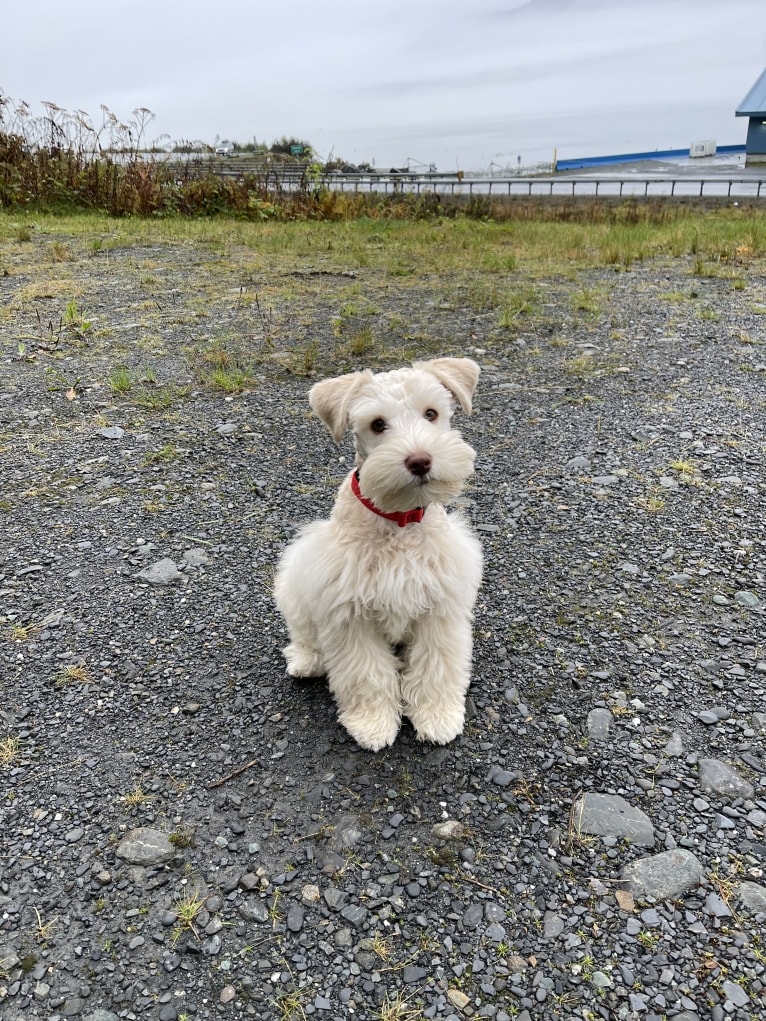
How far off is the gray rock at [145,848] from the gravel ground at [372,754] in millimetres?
11

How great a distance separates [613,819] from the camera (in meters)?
2.61

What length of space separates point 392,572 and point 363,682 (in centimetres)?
59

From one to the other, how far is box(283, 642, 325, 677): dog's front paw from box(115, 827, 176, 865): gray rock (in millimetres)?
1024

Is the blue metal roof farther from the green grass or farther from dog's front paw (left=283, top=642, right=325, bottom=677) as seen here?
dog's front paw (left=283, top=642, right=325, bottom=677)

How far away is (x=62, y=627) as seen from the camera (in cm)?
374

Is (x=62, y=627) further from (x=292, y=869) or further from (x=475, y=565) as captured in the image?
(x=475, y=565)

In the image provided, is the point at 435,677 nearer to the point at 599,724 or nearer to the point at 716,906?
the point at 599,724

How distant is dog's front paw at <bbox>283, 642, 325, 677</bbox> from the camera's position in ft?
11.1

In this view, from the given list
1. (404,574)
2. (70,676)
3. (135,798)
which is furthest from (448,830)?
(70,676)

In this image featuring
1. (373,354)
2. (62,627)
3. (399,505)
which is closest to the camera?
(399,505)

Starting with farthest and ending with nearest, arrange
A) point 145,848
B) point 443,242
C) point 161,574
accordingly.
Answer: point 443,242 → point 161,574 → point 145,848

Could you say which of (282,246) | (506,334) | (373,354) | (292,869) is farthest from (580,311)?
(292,869)

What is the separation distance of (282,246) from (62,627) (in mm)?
12063

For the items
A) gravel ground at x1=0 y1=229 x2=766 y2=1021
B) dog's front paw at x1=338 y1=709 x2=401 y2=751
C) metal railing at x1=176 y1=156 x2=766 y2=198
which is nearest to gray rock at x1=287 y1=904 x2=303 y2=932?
gravel ground at x1=0 y1=229 x2=766 y2=1021
